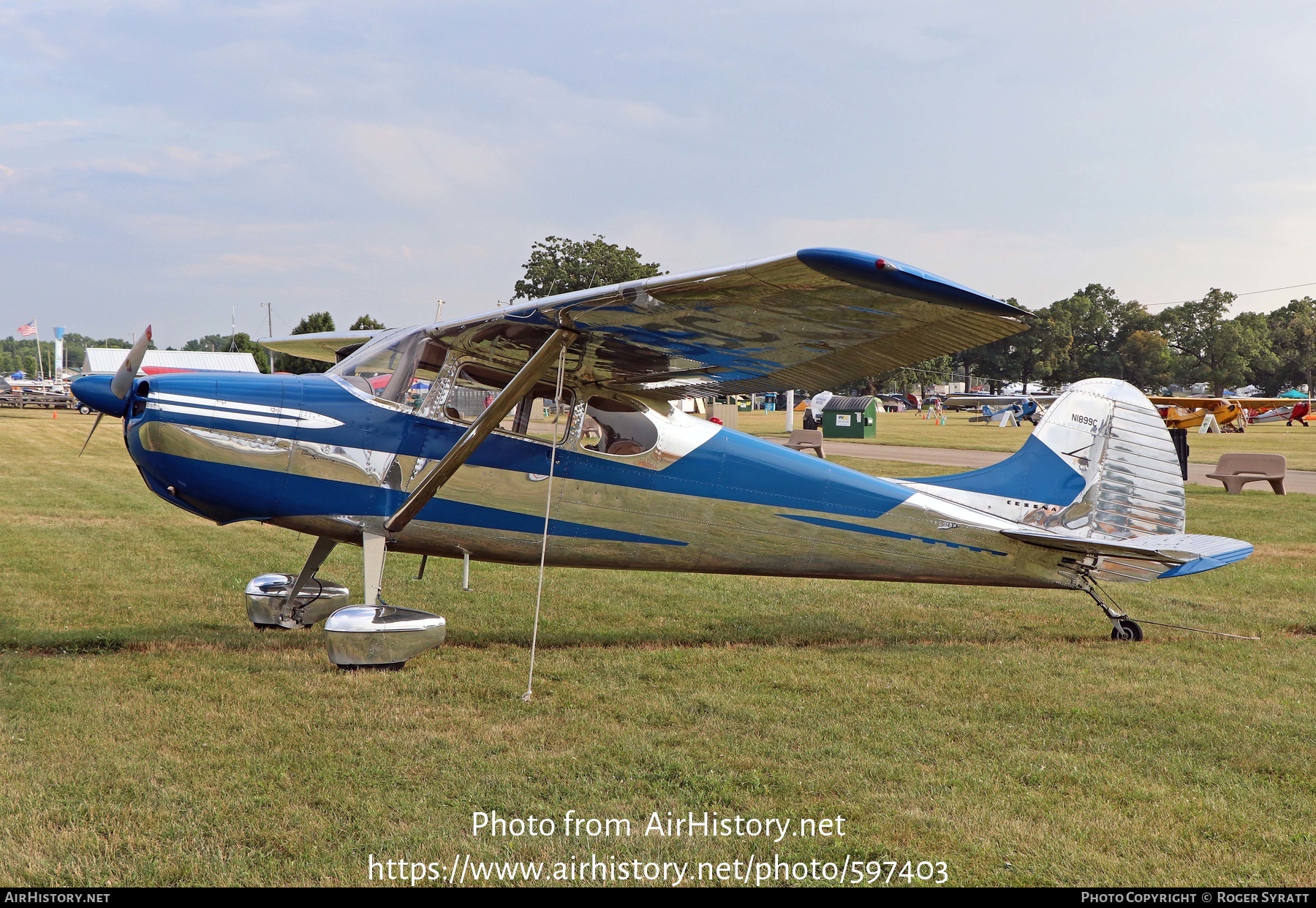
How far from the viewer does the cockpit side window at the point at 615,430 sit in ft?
21.7

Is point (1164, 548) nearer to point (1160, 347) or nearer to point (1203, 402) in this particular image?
point (1203, 402)

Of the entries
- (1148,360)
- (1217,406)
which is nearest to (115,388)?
(1217,406)

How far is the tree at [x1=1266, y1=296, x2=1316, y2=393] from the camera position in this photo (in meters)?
99.6

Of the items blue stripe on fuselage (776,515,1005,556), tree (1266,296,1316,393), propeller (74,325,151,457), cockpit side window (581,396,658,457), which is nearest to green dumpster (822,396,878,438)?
blue stripe on fuselage (776,515,1005,556)

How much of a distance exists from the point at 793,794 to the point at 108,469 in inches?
806

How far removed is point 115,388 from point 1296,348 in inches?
4737

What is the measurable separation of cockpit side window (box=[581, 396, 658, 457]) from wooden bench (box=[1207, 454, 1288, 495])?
15303 millimetres

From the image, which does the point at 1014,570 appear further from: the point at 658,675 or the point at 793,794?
Result: the point at 793,794

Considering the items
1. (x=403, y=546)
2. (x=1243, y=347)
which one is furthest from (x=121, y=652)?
(x=1243, y=347)

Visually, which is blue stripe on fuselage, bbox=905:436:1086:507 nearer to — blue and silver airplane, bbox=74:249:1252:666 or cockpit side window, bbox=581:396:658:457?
blue and silver airplane, bbox=74:249:1252:666

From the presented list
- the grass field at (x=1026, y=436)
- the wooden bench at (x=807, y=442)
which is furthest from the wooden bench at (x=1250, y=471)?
the wooden bench at (x=807, y=442)

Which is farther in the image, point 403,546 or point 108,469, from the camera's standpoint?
point 108,469

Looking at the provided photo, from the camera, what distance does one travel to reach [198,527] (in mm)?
12242

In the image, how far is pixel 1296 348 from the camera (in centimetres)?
10138
